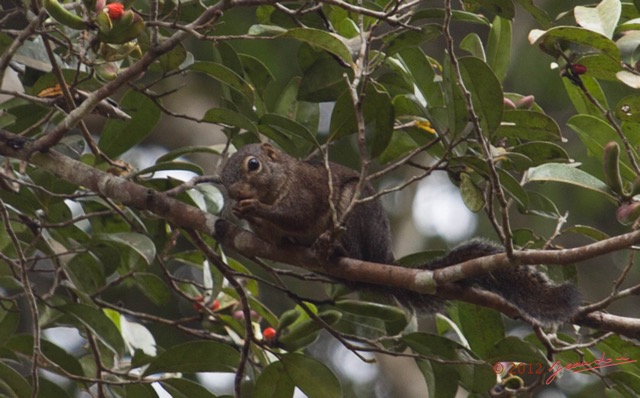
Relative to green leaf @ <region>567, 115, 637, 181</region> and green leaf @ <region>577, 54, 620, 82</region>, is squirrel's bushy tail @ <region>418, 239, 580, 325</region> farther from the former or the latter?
green leaf @ <region>577, 54, 620, 82</region>

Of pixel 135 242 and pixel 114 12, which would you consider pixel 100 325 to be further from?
pixel 114 12

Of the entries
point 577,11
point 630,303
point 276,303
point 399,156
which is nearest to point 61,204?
point 399,156

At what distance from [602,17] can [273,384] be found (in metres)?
1.40

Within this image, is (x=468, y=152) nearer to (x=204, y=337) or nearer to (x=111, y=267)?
(x=204, y=337)

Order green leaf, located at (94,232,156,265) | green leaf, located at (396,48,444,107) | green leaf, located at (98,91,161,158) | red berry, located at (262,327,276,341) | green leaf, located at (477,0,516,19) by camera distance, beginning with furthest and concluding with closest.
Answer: green leaf, located at (98,91,161,158), red berry, located at (262,327,276,341), green leaf, located at (396,48,444,107), green leaf, located at (94,232,156,265), green leaf, located at (477,0,516,19)

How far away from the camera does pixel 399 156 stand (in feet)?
10.6

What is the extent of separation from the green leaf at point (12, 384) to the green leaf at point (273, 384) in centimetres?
69

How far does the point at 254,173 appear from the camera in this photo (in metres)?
3.34

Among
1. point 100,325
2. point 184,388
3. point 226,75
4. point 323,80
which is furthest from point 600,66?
point 100,325

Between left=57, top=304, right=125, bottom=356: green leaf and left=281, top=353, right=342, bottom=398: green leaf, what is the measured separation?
20.4 inches

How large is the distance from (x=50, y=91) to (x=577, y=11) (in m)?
1.67

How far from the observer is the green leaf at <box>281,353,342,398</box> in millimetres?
2834

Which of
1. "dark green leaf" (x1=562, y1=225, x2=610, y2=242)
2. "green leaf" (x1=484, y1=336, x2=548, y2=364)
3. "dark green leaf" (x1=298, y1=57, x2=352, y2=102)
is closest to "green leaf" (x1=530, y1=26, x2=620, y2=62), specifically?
"dark green leaf" (x1=562, y1=225, x2=610, y2=242)

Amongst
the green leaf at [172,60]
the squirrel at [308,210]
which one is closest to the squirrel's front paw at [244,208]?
the squirrel at [308,210]
